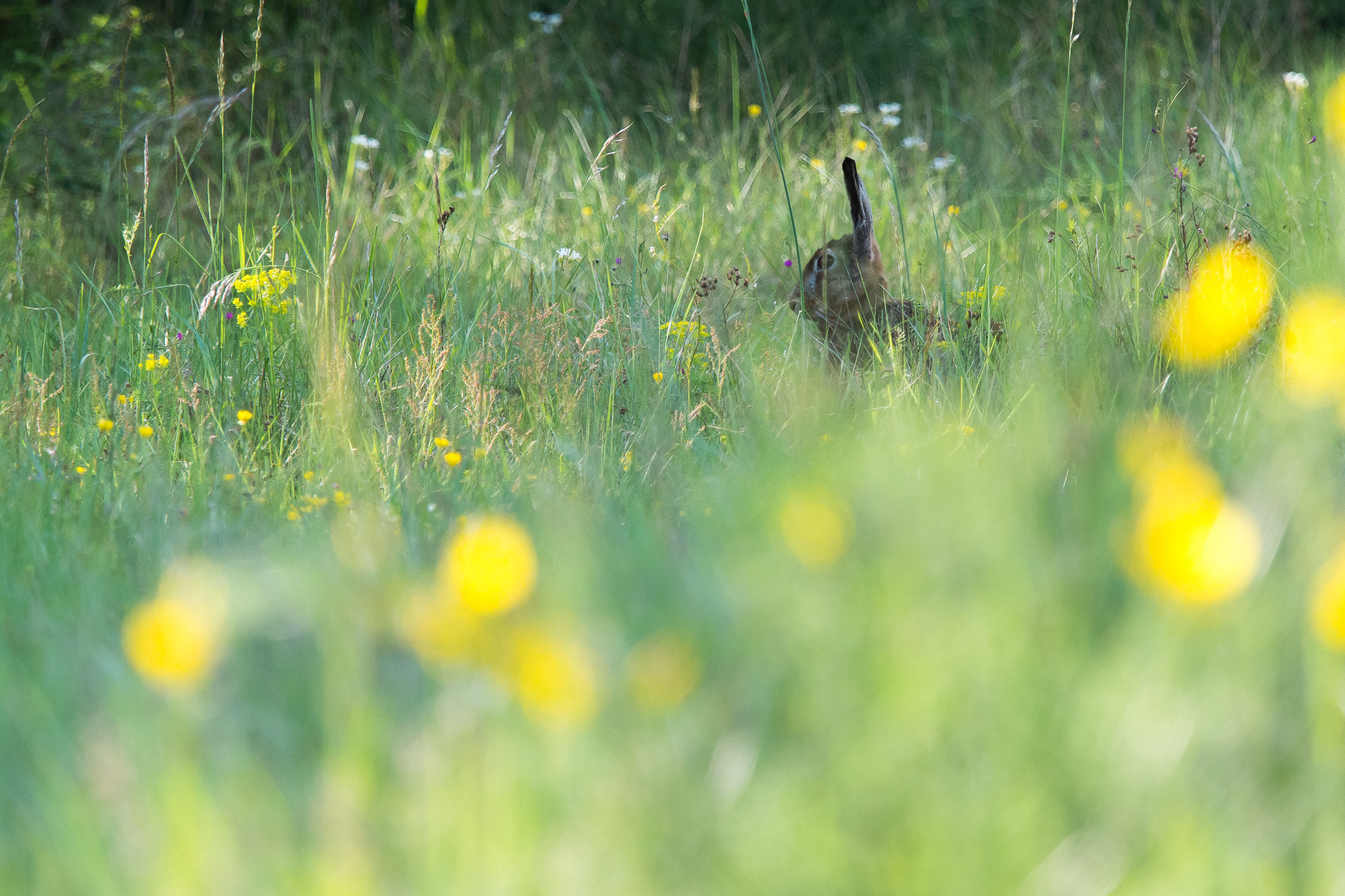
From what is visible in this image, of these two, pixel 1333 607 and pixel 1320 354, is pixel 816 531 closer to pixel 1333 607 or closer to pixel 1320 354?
pixel 1333 607

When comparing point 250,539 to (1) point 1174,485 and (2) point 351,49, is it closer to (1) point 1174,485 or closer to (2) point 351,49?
(1) point 1174,485

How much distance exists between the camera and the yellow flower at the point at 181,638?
113 cm

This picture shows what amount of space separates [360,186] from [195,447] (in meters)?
2.74

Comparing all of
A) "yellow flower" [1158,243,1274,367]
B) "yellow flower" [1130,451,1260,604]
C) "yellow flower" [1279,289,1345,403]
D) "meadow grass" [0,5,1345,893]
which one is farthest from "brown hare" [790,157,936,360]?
"yellow flower" [1130,451,1260,604]

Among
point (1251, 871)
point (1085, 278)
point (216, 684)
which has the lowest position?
point (1085, 278)

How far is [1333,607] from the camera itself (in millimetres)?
1146

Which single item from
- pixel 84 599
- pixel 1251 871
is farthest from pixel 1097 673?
pixel 84 599

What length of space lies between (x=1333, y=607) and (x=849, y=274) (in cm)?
274

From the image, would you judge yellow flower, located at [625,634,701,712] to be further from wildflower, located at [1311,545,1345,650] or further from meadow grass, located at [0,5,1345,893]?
wildflower, located at [1311,545,1345,650]

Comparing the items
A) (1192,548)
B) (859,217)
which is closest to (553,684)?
(1192,548)

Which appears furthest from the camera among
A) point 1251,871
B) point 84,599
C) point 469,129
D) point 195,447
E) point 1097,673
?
point 469,129

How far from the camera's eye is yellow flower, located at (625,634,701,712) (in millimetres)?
1174

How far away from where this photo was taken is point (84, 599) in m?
1.68

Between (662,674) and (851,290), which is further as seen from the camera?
(851,290)
